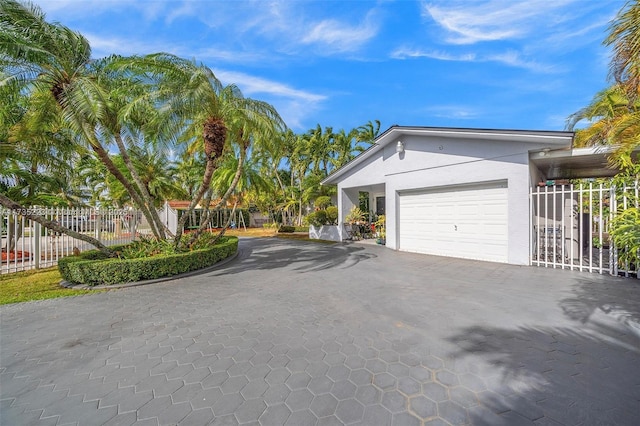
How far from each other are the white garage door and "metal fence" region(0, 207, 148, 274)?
1308cm

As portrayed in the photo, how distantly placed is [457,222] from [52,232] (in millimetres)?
14369

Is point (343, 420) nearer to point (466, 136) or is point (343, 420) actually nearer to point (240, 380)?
point (240, 380)

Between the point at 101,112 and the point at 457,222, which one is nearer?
the point at 101,112

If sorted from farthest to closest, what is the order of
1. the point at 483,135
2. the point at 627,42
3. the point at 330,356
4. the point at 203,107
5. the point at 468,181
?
the point at 468,181 < the point at 483,135 < the point at 203,107 < the point at 627,42 < the point at 330,356

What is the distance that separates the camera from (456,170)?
10.5m

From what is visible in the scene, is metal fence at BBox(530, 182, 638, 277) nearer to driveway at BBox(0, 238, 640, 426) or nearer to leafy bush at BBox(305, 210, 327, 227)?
driveway at BBox(0, 238, 640, 426)

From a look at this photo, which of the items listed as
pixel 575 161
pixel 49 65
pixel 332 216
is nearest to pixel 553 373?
pixel 575 161

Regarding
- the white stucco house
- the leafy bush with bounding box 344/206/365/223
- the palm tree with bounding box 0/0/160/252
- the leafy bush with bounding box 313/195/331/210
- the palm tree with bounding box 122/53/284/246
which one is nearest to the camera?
the palm tree with bounding box 0/0/160/252

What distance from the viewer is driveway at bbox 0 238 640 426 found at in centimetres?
263

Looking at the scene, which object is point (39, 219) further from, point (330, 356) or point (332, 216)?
point (332, 216)

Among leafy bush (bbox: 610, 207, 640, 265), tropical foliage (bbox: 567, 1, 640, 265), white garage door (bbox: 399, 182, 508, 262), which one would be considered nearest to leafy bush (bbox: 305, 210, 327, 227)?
white garage door (bbox: 399, 182, 508, 262)

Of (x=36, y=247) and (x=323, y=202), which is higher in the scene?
(x=323, y=202)

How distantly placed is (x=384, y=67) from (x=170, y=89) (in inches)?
387

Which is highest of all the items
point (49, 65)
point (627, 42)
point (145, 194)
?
point (49, 65)
